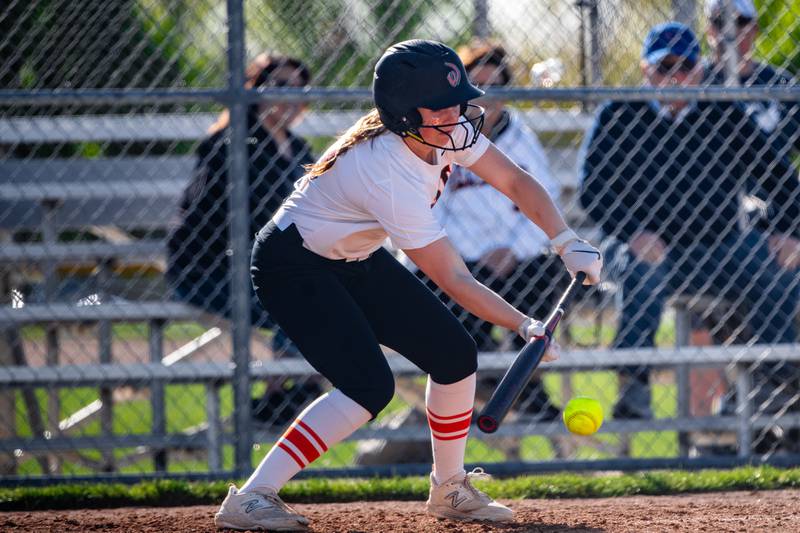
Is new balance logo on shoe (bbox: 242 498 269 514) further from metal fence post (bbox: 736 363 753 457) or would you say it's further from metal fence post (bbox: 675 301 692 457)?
metal fence post (bbox: 736 363 753 457)

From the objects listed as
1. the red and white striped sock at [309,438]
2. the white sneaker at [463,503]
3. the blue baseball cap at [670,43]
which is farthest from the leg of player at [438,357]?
the blue baseball cap at [670,43]

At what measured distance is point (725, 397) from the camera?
206 inches

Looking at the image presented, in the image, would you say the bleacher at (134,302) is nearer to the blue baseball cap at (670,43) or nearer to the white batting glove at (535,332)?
the blue baseball cap at (670,43)

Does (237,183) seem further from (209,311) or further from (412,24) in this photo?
(412,24)

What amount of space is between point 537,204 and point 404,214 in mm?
610

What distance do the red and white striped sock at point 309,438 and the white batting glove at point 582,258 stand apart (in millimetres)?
808

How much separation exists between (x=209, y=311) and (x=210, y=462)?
72 centimetres

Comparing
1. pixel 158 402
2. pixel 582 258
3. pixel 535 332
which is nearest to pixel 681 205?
pixel 582 258

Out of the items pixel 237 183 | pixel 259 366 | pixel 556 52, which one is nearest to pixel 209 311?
pixel 259 366

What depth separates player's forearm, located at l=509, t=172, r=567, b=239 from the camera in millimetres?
3373

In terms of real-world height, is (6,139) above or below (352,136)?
above

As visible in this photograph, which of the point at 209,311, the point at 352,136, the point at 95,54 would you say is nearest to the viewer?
the point at 352,136

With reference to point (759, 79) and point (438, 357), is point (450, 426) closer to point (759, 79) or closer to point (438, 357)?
point (438, 357)

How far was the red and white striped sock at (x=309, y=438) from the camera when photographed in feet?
10.5
